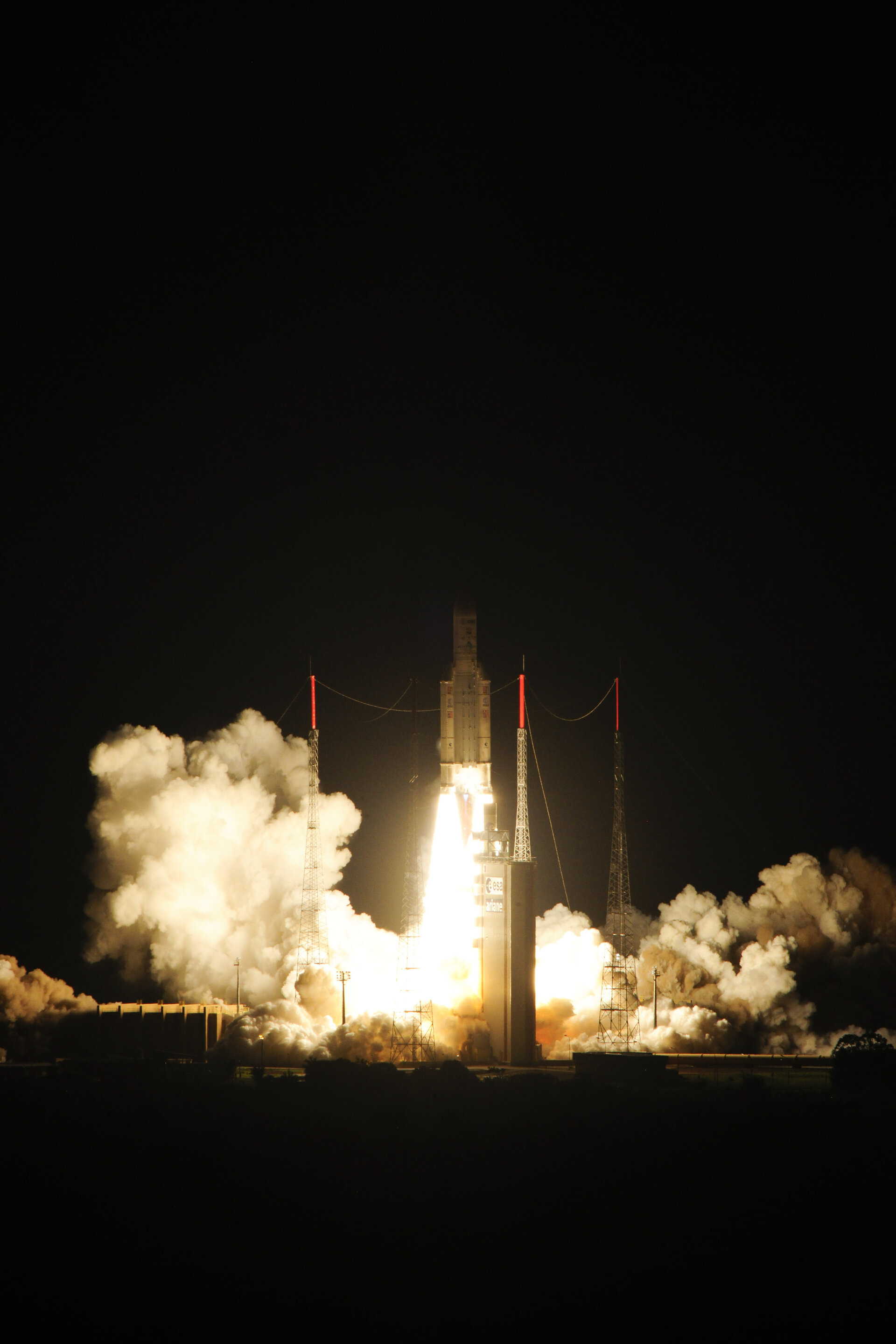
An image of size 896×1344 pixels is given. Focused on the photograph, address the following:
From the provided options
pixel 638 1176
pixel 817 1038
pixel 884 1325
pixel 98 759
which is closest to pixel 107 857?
pixel 98 759

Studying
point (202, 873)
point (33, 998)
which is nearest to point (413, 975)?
point (202, 873)

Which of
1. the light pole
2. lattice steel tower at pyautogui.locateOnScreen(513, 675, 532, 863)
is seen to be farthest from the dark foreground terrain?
lattice steel tower at pyautogui.locateOnScreen(513, 675, 532, 863)

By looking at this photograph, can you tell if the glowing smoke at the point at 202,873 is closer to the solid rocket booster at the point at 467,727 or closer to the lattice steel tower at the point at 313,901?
the lattice steel tower at the point at 313,901

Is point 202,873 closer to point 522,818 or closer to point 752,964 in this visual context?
point 522,818

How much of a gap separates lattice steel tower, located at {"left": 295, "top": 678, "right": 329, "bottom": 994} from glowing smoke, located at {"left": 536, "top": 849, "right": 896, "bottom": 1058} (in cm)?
839

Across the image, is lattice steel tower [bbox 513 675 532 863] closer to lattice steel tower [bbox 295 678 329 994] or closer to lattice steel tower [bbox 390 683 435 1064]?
lattice steel tower [bbox 390 683 435 1064]

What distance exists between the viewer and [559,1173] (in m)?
37.7

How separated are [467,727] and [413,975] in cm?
893

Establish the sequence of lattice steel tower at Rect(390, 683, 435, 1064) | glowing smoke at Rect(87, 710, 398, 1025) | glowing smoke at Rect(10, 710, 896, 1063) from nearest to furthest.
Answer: lattice steel tower at Rect(390, 683, 435, 1064)
glowing smoke at Rect(10, 710, 896, 1063)
glowing smoke at Rect(87, 710, 398, 1025)

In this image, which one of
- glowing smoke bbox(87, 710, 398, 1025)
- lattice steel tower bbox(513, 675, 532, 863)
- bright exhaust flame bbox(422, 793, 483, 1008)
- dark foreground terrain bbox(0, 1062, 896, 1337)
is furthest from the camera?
glowing smoke bbox(87, 710, 398, 1025)

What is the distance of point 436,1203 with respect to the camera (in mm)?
35531

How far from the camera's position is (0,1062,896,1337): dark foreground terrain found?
3031 centimetres

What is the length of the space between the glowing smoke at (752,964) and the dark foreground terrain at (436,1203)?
12650 millimetres

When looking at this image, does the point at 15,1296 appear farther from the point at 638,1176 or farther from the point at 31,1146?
the point at 638,1176
